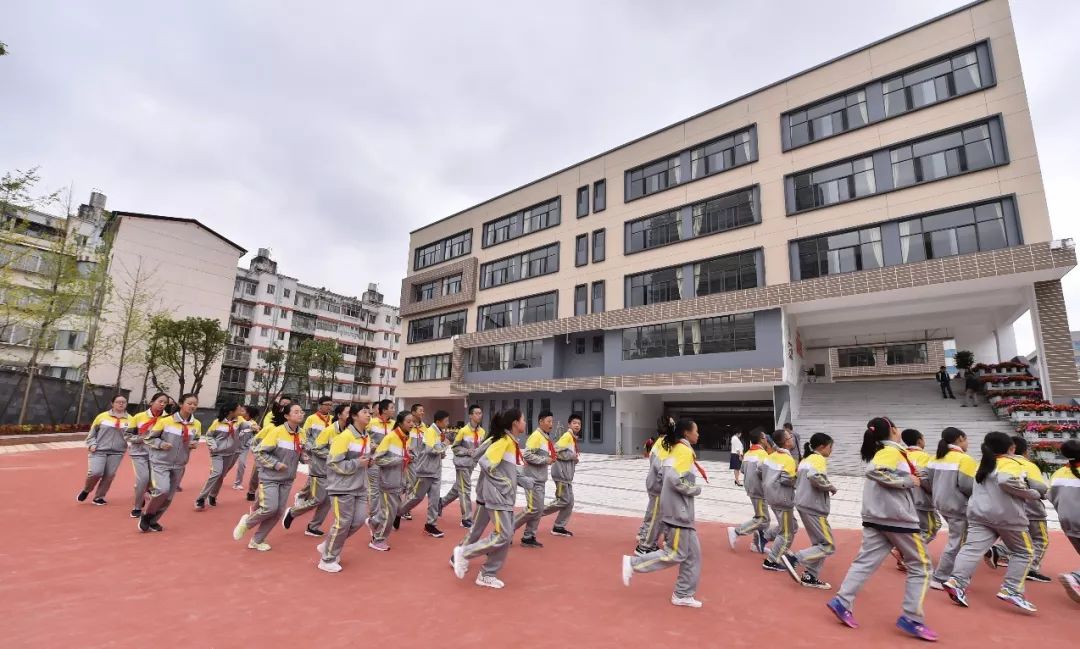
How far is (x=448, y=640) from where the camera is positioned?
414cm

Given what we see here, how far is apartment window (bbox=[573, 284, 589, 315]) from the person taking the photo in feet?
94.9

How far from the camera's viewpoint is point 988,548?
534 cm

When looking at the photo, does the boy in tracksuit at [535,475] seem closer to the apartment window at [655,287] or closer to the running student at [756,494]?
the running student at [756,494]

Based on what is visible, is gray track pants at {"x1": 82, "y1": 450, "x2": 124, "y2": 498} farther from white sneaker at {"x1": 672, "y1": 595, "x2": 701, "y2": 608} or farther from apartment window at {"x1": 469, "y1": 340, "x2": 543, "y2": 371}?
apartment window at {"x1": 469, "y1": 340, "x2": 543, "y2": 371}

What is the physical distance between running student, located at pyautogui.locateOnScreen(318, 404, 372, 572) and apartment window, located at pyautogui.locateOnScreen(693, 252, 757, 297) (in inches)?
801

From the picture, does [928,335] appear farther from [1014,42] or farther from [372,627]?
[372,627]

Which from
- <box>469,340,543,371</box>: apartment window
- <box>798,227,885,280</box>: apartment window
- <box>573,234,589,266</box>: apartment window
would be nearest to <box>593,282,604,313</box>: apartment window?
<box>573,234,589,266</box>: apartment window

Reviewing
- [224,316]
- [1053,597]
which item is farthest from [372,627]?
[224,316]

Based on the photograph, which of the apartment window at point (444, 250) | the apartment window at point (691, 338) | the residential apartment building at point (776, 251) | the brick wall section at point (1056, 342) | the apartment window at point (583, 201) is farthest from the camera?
the apartment window at point (444, 250)

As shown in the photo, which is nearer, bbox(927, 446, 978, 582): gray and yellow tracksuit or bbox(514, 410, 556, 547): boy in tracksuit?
bbox(927, 446, 978, 582): gray and yellow tracksuit

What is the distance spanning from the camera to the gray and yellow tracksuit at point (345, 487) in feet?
19.5

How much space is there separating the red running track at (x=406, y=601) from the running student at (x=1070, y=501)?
0.26 meters

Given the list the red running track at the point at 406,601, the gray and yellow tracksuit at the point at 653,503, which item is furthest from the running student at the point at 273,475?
the gray and yellow tracksuit at the point at 653,503

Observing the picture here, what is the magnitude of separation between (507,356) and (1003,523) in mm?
27543
